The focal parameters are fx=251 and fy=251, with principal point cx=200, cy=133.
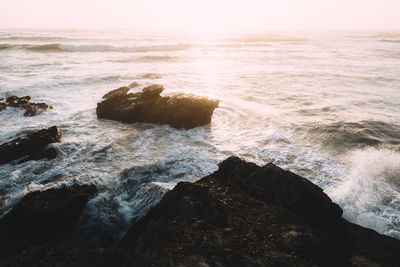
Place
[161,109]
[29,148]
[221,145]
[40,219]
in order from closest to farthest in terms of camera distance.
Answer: [40,219], [29,148], [221,145], [161,109]

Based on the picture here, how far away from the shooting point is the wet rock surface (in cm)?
365

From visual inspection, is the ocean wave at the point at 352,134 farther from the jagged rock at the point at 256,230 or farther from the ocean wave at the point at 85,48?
the ocean wave at the point at 85,48

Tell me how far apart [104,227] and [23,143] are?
5419mm

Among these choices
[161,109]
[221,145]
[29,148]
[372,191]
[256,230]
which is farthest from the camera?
[161,109]

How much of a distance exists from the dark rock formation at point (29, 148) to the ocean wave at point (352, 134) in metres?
10.3

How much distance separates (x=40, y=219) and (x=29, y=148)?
479 centimetres

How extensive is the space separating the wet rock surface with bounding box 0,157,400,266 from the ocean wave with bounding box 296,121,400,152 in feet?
18.2

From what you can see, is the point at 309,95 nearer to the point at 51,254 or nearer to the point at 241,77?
the point at 241,77

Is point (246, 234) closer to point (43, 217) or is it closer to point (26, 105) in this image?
point (43, 217)

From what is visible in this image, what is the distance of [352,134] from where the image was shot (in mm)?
10852

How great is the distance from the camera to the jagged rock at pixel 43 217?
5012 millimetres

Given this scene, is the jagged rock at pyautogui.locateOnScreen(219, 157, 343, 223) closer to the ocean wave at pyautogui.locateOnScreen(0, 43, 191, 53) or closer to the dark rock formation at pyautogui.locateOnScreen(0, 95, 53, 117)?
the dark rock formation at pyautogui.locateOnScreen(0, 95, 53, 117)

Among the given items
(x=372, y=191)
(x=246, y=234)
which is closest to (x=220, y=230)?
(x=246, y=234)

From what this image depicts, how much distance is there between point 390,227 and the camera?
5.70 m
